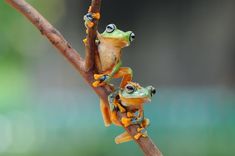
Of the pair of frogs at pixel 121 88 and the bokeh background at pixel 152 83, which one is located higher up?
the pair of frogs at pixel 121 88

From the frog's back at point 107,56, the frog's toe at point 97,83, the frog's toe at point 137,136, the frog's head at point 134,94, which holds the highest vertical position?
the frog's back at point 107,56

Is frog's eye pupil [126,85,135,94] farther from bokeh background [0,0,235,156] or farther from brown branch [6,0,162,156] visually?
bokeh background [0,0,235,156]

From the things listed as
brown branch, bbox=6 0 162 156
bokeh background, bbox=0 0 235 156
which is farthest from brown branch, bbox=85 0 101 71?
bokeh background, bbox=0 0 235 156

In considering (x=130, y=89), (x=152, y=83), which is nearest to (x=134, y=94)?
(x=130, y=89)

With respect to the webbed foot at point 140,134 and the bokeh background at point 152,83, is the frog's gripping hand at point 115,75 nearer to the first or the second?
the webbed foot at point 140,134

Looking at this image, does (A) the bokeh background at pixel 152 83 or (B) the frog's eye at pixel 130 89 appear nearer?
(B) the frog's eye at pixel 130 89

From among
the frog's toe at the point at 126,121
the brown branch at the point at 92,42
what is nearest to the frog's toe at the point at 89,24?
the brown branch at the point at 92,42
